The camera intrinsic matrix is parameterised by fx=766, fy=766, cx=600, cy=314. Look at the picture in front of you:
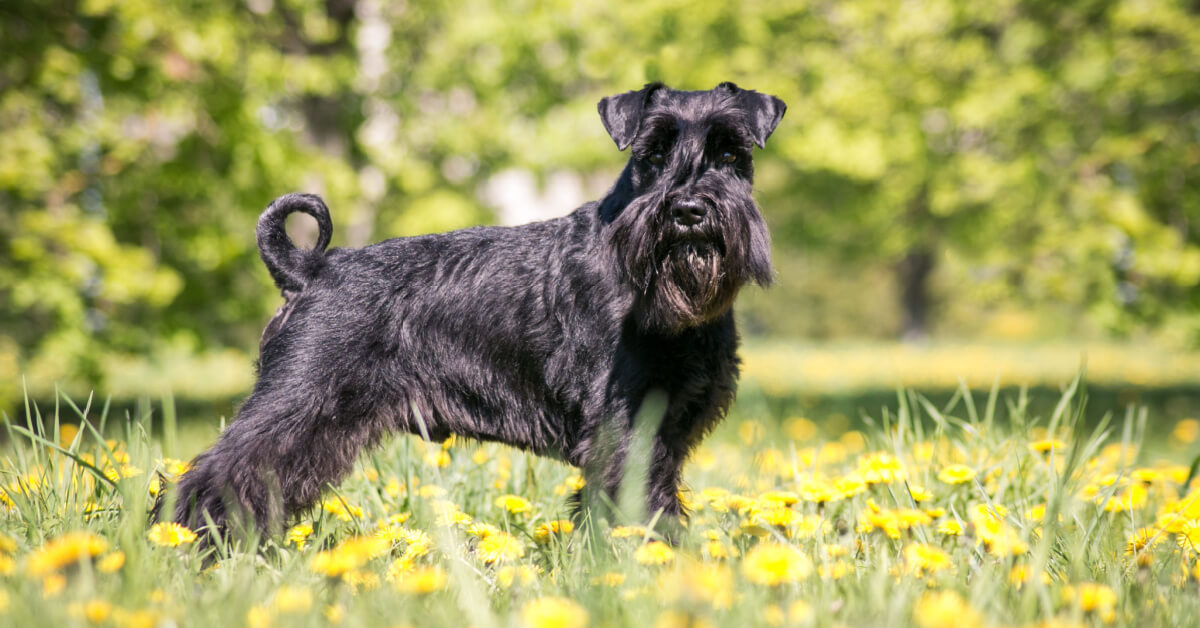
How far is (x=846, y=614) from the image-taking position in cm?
164

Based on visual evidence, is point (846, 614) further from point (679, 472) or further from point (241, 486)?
point (241, 486)

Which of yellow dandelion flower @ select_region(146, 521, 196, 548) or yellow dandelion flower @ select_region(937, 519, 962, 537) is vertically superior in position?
yellow dandelion flower @ select_region(146, 521, 196, 548)

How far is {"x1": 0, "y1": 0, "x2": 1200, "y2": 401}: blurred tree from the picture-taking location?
578 centimetres

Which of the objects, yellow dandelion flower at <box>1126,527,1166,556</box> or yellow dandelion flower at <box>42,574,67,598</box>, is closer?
yellow dandelion flower at <box>42,574,67,598</box>

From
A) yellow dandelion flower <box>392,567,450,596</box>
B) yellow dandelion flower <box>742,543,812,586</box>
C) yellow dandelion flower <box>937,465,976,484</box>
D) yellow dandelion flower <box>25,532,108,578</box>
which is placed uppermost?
yellow dandelion flower <box>25,532,108,578</box>

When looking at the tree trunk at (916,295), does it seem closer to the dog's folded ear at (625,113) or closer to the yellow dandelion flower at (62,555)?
the dog's folded ear at (625,113)

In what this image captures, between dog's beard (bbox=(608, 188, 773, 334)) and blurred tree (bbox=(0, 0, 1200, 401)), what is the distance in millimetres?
4419

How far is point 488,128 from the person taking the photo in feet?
26.6

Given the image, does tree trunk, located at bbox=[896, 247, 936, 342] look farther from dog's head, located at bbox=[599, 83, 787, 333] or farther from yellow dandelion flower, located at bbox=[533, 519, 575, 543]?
yellow dandelion flower, located at bbox=[533, 519, 575, 543]

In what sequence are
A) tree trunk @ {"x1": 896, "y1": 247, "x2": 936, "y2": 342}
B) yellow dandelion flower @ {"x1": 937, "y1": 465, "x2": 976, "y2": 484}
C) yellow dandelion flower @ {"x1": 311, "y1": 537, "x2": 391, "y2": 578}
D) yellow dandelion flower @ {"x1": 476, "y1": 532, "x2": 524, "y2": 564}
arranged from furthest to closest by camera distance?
tree trunk @ {"x1": 896, "y1": 247, "x2": 936, "y2": 342}, yellow dandelion flower @ {"x1": 937, "y1": 465, "x2": 976, "y2": 484}, yellow dandelion flower @ {"x1": 476, "y1": 532, "x2": 524, "y2": 564}, yellow dandelion flower @ {"x1": 311, "y1": 537, "x2": 391, "y2": 578}

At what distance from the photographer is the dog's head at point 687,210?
8.27 ft

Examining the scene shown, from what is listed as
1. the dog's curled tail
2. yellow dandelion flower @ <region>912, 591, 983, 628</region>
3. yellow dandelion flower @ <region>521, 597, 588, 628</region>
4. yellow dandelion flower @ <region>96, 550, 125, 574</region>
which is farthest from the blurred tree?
yellow dandelion flower @ <region>912, 591, 983, 628</region>

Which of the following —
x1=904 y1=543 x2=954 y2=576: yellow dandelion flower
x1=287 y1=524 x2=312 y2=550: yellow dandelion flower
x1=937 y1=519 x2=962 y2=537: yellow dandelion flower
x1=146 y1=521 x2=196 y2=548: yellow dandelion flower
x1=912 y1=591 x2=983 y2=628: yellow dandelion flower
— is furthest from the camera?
x1=287 y1=524 x2=312 y2=550: yellow dandelion flower

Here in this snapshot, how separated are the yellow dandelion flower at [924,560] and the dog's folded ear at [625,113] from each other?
5.33ft
